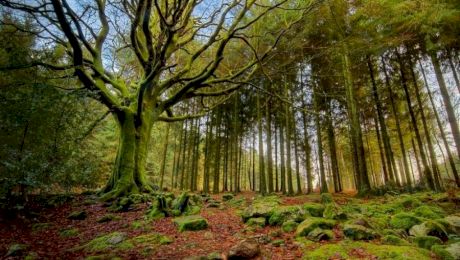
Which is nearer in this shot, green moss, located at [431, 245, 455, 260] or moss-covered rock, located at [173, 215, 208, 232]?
green moss, located at [431, 245, 455, 260]

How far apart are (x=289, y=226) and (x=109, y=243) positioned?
3.38m

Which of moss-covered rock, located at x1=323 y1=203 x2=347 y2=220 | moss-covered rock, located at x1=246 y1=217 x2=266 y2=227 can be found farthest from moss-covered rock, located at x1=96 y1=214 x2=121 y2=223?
moss-covered rock, located at x1=323 y1=203 x2=347 y2=220

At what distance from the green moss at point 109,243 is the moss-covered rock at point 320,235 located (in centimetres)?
311

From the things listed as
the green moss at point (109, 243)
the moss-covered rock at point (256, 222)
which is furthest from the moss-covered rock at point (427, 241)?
the green moss at point (109, 243)

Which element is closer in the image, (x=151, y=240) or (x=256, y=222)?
(x=151, y=240)

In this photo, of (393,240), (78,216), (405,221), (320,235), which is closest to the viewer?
(393,240)

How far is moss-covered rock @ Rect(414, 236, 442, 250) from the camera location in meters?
3.83

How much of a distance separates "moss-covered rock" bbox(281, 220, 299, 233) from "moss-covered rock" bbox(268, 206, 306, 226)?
19 cm

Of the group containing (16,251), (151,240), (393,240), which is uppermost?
(393,240)

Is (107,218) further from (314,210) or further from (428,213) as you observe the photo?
(428,213)

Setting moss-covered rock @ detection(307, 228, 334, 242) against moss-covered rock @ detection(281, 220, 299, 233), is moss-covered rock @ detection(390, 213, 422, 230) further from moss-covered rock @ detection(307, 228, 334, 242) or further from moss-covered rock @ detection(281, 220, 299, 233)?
moss-covered rock @ detection(281, 220, 299, 233)

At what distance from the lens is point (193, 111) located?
1950 centimetres

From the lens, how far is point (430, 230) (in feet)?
14.0

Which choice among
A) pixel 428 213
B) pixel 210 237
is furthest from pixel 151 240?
pixel 428 213
